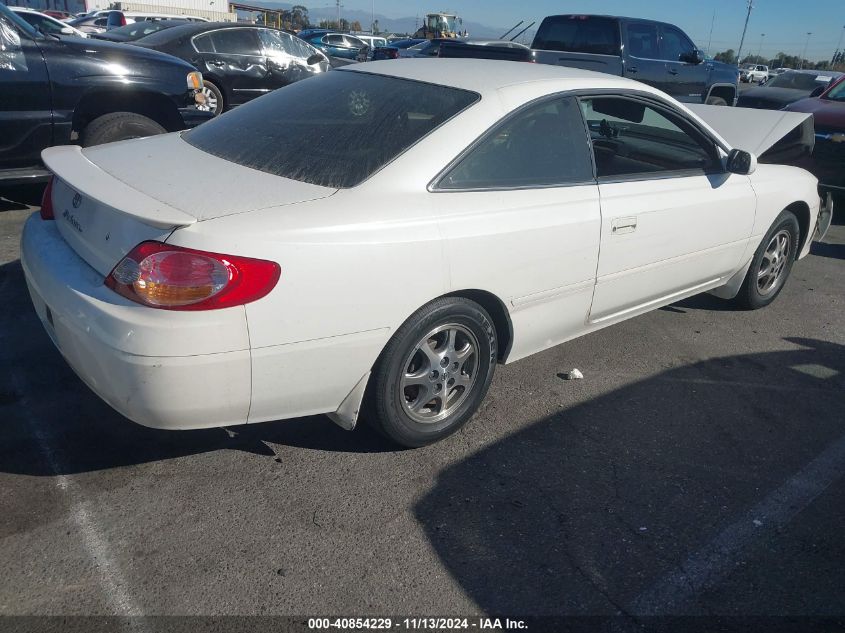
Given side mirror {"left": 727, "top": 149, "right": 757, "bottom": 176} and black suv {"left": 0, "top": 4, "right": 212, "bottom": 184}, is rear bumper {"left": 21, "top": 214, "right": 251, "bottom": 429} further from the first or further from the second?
black suv {"left": 0, "top": 4, "right": 212, "bottom": 184}

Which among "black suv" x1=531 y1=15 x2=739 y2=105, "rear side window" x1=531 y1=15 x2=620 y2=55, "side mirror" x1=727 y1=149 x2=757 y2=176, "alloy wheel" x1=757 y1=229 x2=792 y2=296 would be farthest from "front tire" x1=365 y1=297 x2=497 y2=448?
"rear side window" x1=531 y1=15 x2=620 y2=55

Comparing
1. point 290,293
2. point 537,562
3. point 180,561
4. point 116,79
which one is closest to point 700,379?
point 537,562

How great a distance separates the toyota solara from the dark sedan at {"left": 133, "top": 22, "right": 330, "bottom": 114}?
268 inches

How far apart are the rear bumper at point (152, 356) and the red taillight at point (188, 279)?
0.04m

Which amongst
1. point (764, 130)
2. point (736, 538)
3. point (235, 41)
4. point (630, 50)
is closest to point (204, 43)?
point (235, 41)

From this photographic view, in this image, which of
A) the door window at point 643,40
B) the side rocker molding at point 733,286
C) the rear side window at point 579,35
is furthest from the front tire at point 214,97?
the side rocker molding at point 733,286

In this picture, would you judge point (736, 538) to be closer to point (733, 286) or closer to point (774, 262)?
point (733, 286)

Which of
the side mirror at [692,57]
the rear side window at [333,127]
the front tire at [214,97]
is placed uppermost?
the side mirror at [692,57]

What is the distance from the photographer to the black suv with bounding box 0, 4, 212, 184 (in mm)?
5395

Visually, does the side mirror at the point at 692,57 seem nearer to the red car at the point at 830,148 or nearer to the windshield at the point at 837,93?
the windshield at the point at 837,93

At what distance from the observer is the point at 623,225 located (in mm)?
3527

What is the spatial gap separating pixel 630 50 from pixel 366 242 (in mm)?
10019

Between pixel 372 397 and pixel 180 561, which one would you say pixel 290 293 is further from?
pixel 180 561

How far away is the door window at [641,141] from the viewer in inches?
150
